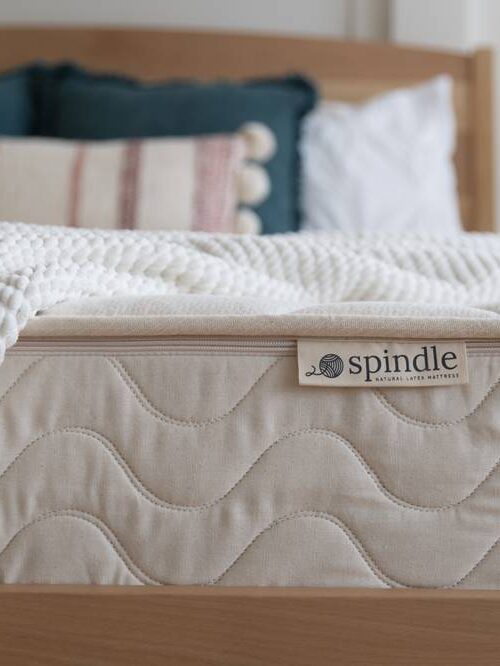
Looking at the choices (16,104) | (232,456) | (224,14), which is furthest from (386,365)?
(224,14)

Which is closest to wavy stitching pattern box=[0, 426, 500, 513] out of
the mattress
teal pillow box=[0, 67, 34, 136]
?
the mattress

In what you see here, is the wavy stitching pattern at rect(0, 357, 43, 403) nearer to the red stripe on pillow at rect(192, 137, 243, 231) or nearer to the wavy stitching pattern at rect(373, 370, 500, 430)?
the wavy stitching pattern at rect(373, 370, 500, 430)

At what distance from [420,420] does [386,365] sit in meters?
0.05

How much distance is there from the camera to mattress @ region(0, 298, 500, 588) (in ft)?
2.55

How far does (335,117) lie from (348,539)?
150 centimetres

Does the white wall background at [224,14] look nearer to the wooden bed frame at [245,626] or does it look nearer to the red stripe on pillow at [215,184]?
the red stripe on pillow at [215,184]

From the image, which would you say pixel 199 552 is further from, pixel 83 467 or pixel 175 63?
pixel 175 63

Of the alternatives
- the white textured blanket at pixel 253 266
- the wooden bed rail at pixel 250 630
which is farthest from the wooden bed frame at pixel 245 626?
the white textured blanket at pixel 253 266

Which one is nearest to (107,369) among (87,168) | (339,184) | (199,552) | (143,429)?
(143,429)

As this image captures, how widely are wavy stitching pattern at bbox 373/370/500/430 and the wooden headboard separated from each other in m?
1.59

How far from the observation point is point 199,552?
2.55 feet

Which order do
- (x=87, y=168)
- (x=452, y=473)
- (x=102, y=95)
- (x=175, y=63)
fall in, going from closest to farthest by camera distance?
(x=452, y=473) → (x=87, y=168) → (x=102, y=95) → (x=175, y=63)

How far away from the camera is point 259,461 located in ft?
2.57

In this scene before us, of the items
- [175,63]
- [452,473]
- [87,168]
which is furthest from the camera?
[175,63]
